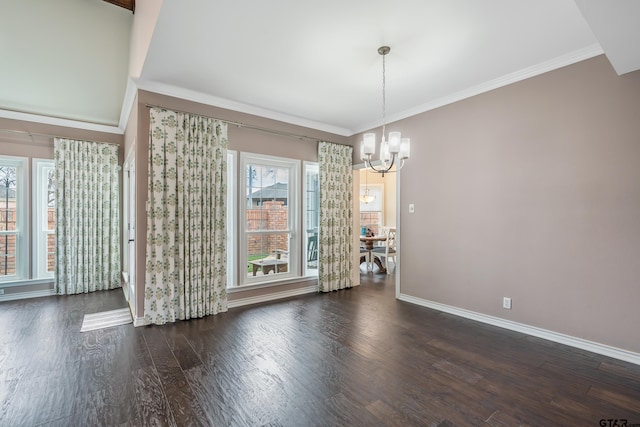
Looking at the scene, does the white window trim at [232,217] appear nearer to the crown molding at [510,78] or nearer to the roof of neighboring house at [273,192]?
the roof of neighboring house at [273,192]

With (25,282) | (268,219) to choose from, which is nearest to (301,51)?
(268,219)

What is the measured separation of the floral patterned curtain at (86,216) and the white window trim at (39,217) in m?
0.33

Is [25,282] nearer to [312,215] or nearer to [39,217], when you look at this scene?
[39,217]

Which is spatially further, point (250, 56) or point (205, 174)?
point (205, 174)

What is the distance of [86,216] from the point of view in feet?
15.9

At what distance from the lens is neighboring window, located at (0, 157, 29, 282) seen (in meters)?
4.55

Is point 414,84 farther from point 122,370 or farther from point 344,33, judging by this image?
point 122,370

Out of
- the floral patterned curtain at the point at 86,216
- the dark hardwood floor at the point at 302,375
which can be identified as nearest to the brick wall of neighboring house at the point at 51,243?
the floral patterned curtain at the point at 86,216

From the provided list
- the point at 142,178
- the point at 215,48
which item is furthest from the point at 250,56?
the point at 142,178

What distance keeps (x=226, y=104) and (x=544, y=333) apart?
15.2 feet

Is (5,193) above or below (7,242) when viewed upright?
above

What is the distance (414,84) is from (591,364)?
3.25m

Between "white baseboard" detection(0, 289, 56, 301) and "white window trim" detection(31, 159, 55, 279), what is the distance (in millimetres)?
239

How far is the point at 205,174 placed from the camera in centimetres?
378
